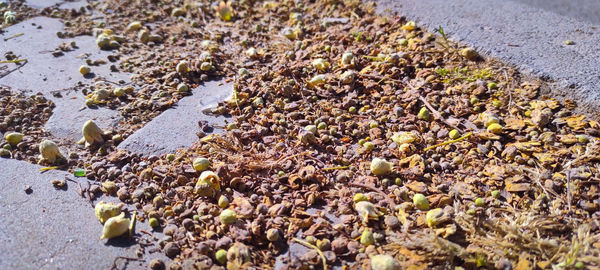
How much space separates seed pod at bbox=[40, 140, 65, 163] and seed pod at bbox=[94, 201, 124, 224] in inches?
15.1

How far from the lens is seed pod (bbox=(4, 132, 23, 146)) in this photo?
172cm

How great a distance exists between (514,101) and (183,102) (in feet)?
4.39

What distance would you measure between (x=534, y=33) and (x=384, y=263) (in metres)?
1.46

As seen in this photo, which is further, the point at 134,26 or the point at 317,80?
the point at 134,26

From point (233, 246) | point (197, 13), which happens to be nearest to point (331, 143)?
point (233, 246)

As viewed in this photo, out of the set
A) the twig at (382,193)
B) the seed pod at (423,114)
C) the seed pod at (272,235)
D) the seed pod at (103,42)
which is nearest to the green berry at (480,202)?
the twig at (382,193)

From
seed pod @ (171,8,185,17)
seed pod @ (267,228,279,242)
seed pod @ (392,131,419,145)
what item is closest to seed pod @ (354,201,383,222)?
seed pod @ (267,228,279,242)

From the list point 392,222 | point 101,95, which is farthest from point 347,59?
point 101,95

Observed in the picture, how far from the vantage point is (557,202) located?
131 cm

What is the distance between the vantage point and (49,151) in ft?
5.33

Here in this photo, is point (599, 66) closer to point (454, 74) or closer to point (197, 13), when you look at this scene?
point (454, 74)

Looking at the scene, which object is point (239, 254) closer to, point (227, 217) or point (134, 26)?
point (227, 217)

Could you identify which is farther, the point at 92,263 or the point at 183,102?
the point at 183,102

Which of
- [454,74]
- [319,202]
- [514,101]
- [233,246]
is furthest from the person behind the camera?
[454,74]
